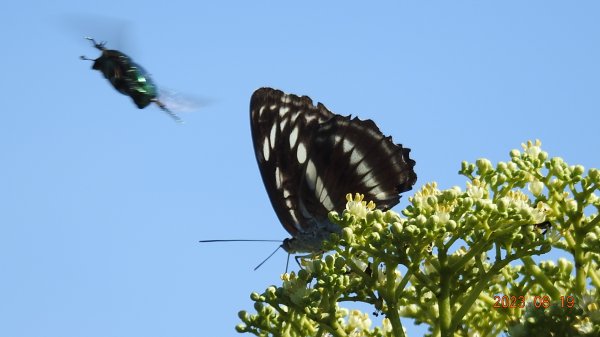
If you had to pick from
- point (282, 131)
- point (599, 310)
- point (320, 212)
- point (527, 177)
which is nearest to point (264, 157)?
point (282, 131)

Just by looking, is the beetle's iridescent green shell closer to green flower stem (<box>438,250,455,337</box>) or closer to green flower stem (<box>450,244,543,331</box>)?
green flower stem (<box>438,250,455,337</box>)

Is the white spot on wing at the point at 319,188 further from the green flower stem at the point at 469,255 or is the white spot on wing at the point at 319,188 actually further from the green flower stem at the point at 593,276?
the green flower stem at the point at 593,276

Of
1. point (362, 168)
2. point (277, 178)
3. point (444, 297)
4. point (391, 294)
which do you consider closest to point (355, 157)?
point (362, 168)

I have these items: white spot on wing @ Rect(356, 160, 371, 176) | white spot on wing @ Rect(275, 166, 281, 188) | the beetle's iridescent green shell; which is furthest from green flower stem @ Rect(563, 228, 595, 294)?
white spot on wing @ Rect(275, 166, 281, 188)

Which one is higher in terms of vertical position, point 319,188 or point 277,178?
point 277,178

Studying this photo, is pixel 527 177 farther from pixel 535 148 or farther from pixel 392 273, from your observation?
pixel 392 273

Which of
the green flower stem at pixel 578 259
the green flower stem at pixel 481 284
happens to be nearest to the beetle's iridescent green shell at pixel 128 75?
the green flower stem at pixel 481 284

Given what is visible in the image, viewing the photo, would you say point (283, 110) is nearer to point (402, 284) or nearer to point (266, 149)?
point (266, 149)
